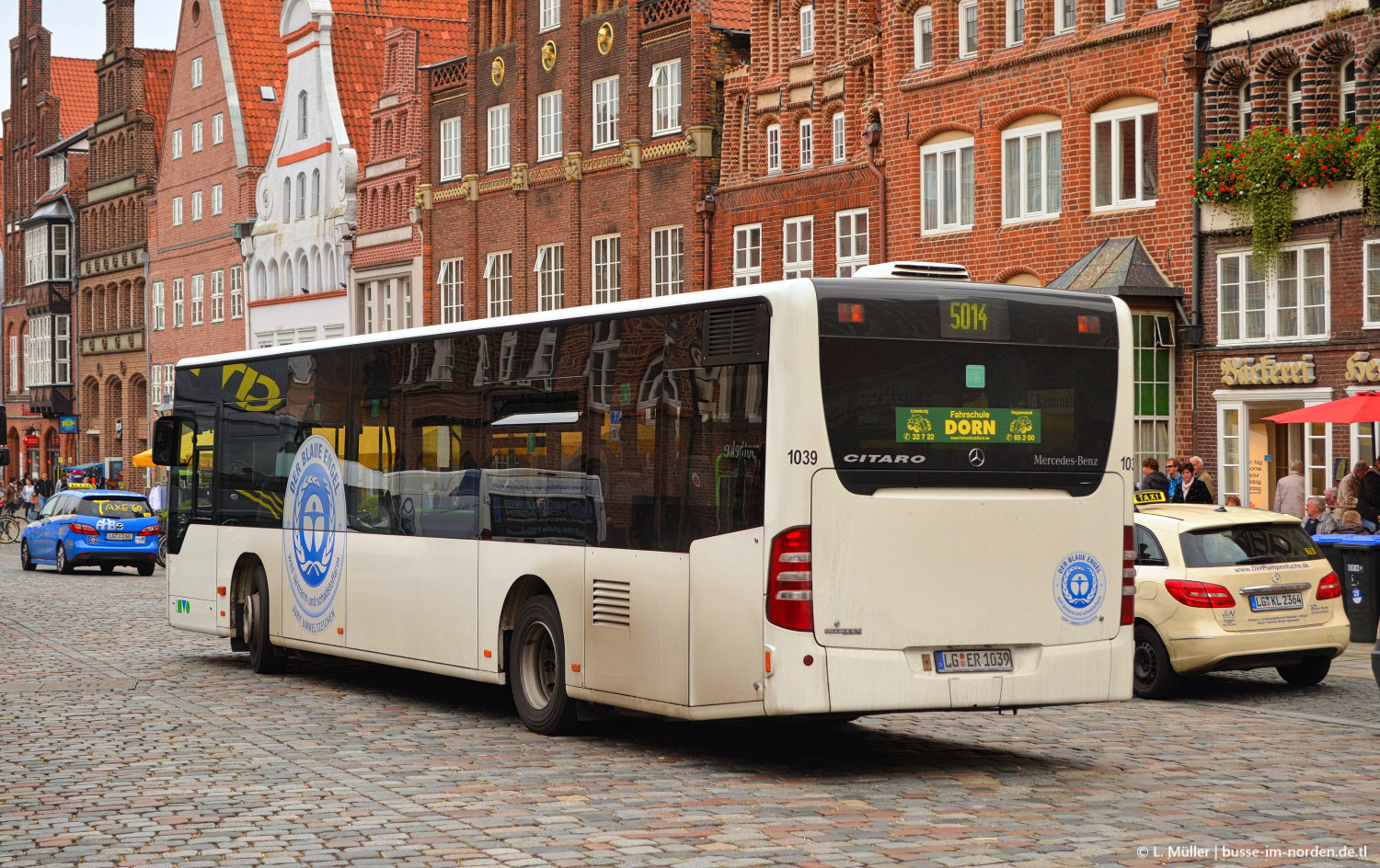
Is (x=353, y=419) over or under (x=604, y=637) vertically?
over

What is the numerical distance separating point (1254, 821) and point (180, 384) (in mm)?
12738

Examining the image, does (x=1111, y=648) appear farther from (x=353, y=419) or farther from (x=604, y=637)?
(x=353, y=419)

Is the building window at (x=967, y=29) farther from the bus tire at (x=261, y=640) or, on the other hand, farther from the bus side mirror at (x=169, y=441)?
the bus tire at (x=261, y=640)

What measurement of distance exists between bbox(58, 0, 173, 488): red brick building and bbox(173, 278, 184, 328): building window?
3841 mm

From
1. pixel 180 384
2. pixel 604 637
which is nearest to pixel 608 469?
pixel 604 637

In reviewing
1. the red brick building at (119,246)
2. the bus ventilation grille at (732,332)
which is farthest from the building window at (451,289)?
the bus ventilation grille at (732,332)

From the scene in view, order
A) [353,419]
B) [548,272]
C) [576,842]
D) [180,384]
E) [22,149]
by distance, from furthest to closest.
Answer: [22,149]
[548,272]
[180,384]
[353,419]
[576,842]

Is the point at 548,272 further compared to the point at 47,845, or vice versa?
the point at 548,272

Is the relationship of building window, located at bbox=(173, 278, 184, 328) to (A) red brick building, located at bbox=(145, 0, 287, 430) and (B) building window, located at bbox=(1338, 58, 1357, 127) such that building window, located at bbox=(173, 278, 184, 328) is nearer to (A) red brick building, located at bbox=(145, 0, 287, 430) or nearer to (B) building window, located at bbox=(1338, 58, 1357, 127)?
(A) red brick building, located at bbox=(145, 0, 287, 430)

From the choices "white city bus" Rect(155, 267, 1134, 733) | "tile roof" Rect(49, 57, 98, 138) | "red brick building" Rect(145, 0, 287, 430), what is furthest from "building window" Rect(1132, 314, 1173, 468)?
"tile roof" Rect(49, 57, 98, 138)

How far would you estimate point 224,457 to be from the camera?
18031 mm

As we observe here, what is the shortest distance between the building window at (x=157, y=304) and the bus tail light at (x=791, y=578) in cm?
6739

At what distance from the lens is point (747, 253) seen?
133 ft

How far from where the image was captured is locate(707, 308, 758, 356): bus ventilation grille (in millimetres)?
10875
